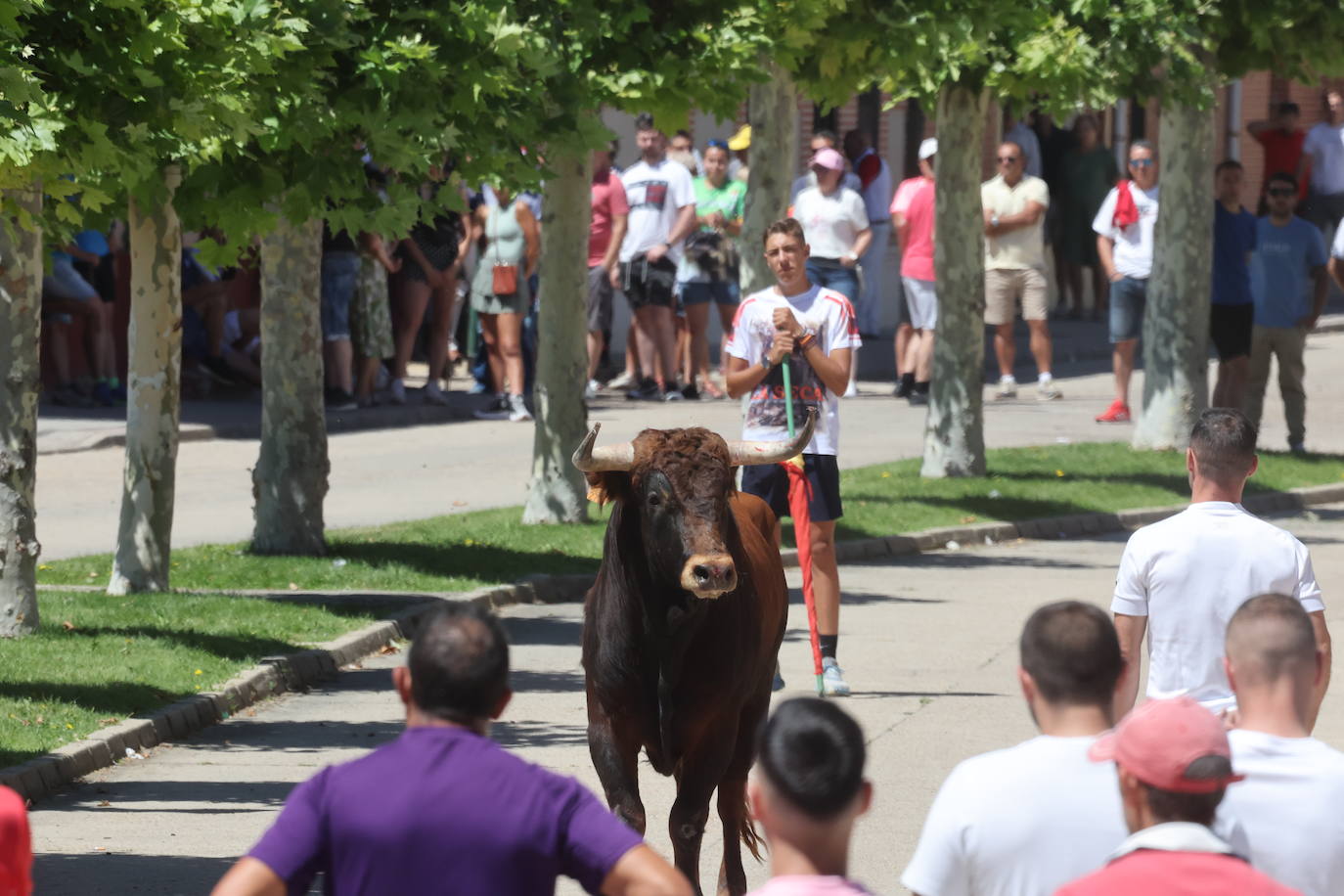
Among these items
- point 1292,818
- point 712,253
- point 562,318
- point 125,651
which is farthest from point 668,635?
point 712,253

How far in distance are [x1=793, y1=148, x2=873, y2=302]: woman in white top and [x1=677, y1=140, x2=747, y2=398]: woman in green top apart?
2.62ft

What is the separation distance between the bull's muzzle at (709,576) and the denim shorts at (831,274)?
50.3 ft

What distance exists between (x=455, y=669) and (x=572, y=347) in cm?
1155

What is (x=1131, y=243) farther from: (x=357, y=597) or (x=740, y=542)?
(x=740, y=542)

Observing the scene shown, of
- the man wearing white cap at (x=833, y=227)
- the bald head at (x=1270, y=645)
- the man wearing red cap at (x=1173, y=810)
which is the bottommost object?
the man wearing red cap at (x=1173, y=810)

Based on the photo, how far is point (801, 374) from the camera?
11016mm

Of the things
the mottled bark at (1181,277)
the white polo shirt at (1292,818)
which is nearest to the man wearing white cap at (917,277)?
the mottled bark at (1181,277)

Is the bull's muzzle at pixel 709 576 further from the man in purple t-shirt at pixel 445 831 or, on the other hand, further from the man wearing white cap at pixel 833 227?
the man wearing white cap at pixel 833 227

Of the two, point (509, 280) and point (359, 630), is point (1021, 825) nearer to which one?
point (359, 630)

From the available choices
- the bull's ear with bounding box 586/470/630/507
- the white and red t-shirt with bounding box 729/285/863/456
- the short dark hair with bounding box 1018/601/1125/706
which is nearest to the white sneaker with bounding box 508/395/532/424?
the white and red t-shirt with bounding box 729/285/863/456

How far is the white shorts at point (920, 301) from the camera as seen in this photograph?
23438mm

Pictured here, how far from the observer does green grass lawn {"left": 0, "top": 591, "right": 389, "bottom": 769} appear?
992cm

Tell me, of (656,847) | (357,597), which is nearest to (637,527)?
(656,847)

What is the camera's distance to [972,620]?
13375 mm
